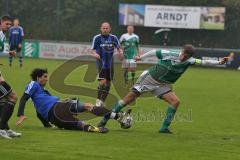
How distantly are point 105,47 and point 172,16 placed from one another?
2961cm

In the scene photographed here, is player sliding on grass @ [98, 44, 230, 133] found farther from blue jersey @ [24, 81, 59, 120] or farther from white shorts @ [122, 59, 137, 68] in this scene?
white shorts @ [122, 59, 137, 68]

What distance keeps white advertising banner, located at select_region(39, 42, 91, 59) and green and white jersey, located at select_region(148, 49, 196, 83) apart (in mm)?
29571

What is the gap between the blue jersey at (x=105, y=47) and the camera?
16.3 meters

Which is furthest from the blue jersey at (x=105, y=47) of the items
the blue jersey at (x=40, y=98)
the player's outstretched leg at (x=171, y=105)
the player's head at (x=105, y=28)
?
the blue jersey at (x=40, y=98)

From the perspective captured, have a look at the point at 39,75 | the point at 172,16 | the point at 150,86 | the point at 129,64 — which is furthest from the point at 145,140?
the point at 172,16

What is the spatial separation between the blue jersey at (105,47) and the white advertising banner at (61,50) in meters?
24.8

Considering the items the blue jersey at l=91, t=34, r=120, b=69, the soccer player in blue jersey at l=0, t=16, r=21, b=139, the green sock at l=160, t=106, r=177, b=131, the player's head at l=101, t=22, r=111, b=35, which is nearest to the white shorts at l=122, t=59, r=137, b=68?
the blue jersey at l=91, t=34, r=120, b=69

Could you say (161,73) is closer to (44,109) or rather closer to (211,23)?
(44,109)

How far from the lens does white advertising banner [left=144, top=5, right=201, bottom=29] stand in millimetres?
45125

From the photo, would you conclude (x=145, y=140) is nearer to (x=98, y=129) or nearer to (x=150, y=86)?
(x=98, y=129)

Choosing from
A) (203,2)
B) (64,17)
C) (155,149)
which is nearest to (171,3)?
(203,2)

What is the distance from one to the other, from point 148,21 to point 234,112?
3040cm

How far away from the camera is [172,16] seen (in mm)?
45500

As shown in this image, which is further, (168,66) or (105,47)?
(105,47)
